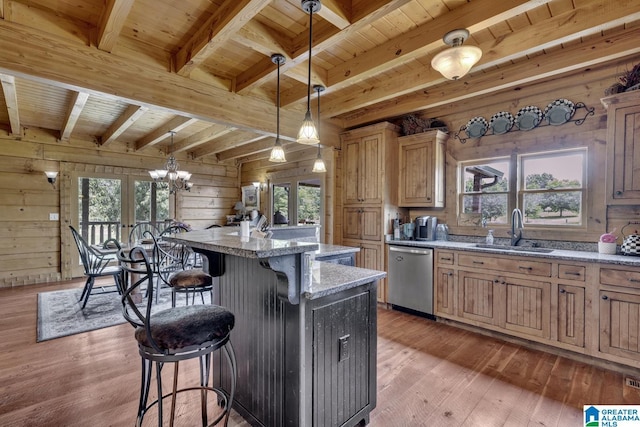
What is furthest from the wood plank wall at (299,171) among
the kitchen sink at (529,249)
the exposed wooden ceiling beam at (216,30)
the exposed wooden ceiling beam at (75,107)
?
the exposed wooden ceiling beam at (75,107)

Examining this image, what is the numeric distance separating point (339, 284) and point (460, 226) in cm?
294

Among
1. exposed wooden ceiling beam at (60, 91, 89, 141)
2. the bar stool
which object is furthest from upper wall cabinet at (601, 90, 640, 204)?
exposed wooden ceiling beam at (60, 91, 89, 141)

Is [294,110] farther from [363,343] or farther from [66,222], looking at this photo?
[66,222]

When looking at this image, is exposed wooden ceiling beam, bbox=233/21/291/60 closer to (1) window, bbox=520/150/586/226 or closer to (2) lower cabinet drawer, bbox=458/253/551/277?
(2) lower cabinet drawer, bbox=458/253/551/277

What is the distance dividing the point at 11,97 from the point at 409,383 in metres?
5.03

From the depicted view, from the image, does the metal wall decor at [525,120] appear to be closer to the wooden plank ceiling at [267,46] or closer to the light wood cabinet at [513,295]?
the wooden plank ceiling at [267,46]

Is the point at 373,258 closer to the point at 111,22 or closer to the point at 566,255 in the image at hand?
the point at 566,255

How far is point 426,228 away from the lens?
394 cm

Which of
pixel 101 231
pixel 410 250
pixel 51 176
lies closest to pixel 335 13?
pixel 410 250

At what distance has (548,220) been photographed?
Result: 332 cm

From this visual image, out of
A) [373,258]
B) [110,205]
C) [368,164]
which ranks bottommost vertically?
[373,258]

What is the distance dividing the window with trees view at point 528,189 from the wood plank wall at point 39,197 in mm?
6473

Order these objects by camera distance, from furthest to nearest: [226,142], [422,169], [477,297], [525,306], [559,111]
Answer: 1. [226,142]
2. [422,169]
3. [477,297]
4. [559,111]
5. [525,306]

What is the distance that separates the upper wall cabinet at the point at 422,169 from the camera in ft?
12.6
